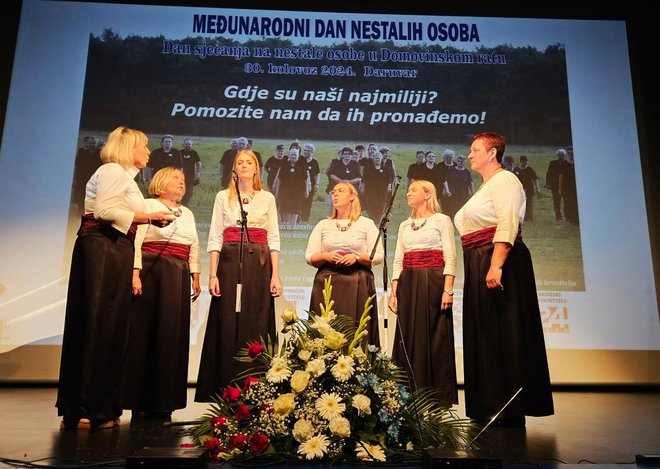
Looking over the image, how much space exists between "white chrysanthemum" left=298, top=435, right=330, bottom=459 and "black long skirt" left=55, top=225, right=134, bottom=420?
1.66 meters

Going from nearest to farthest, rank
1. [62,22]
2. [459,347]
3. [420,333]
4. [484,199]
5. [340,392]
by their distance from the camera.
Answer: [340,392]
[484,199]
[420,333]
[459,347]
[62,22]

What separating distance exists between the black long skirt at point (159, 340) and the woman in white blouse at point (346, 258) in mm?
1026

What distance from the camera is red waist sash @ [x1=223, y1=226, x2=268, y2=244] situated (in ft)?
13.9

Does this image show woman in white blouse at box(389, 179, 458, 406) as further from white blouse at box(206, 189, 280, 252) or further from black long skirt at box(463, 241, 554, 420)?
white blouse at box(206, 189, 280, 252)

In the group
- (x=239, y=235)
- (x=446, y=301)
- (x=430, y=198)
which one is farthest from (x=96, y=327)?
(x=430, y=198)

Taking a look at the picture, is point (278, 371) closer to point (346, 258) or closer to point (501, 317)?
point (501, 317)

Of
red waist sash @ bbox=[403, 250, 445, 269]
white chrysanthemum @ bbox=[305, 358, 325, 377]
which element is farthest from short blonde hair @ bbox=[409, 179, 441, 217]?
white chrysanthemum @ bbox=[305, 358, 325, 377]

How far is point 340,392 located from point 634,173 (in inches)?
204

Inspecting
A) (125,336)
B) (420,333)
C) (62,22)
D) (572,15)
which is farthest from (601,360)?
(62,22)

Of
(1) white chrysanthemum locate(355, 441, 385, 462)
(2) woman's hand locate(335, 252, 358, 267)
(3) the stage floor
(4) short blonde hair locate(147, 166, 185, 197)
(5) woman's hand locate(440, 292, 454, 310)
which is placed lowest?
(3) the stage floor

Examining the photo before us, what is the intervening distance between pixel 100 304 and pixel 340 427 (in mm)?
1849

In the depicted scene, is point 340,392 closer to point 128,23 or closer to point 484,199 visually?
point 484,199

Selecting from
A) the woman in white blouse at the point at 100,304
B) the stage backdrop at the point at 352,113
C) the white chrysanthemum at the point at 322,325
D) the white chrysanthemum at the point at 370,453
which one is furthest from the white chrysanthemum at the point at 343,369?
the stage backdrop at the point at 352,113

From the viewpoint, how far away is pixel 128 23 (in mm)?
6113
